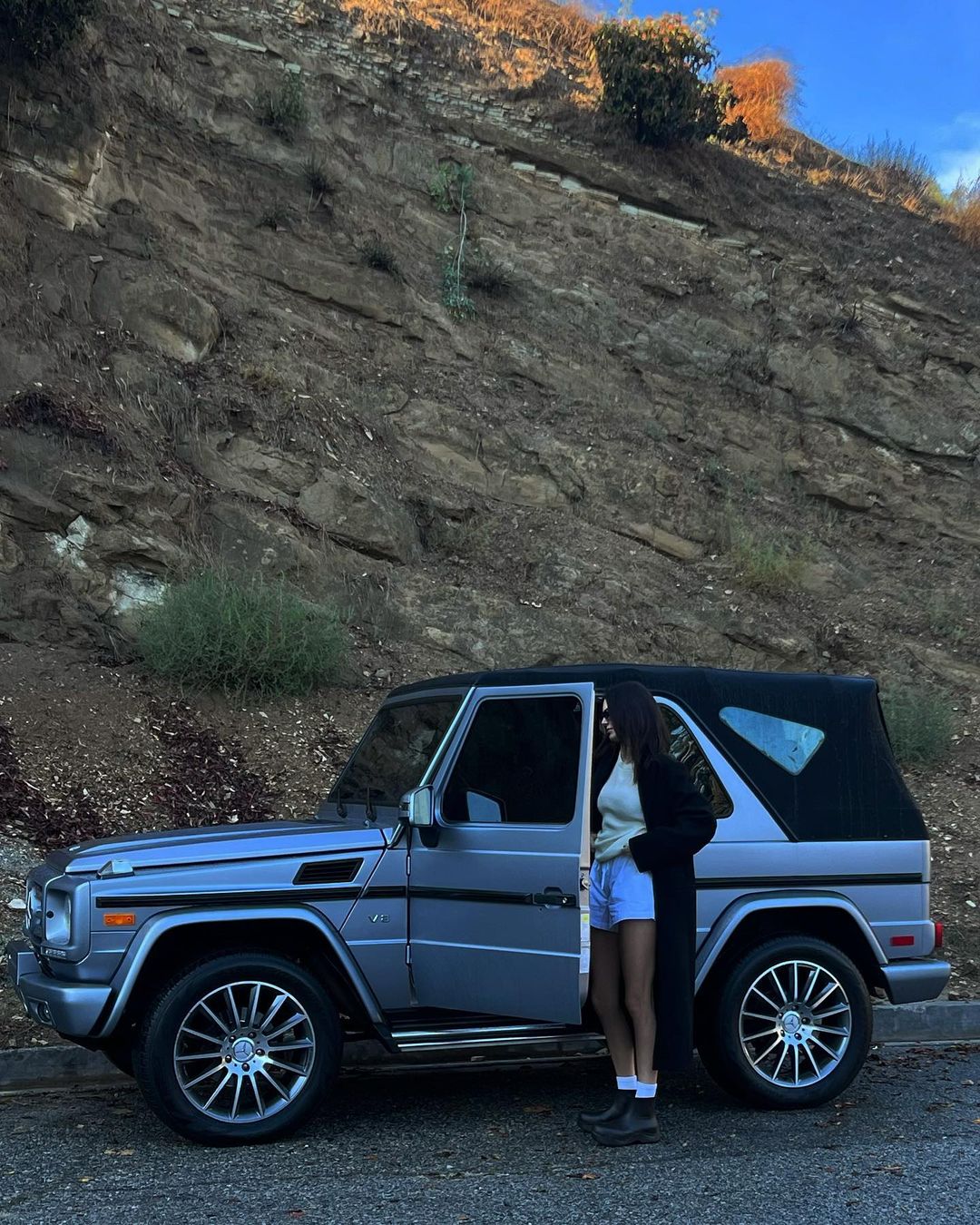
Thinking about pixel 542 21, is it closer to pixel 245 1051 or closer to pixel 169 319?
pixel 169 319

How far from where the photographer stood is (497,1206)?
4.48 meters

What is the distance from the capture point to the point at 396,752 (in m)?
6.25

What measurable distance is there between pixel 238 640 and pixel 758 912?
659 cm

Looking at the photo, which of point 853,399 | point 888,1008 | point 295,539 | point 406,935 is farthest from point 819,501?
point 406,935

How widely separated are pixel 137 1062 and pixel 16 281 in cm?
1075

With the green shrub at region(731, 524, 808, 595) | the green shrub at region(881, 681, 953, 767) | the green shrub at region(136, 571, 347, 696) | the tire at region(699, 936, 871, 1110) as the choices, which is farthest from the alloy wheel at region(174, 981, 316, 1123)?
the green shrub at region(731, 524, 808, 595)

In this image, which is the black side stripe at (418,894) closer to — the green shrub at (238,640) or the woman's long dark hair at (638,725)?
the woman's long dark hair at (638,725)

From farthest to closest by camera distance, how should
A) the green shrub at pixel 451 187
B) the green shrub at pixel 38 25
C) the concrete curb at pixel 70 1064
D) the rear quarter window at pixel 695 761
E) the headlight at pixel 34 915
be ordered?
the green shrub at pixel 451 187, the green shrub at pixel 38 25, the concrete curb at pixel 70 1064, the rear quarter window at pixel 695 761, the headlight at pixel 34 915

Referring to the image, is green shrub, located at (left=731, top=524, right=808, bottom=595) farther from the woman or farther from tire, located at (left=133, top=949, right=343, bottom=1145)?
tire, located at (left=133, top=949, right=343, bottom=1145)

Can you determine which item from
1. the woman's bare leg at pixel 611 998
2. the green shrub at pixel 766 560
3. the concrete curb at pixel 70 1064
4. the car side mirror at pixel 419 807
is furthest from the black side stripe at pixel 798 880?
the green shrub at pixel 766 560

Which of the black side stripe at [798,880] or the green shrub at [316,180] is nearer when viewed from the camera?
the black side stripe at [798,880]

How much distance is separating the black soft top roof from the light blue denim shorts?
2.73 feet

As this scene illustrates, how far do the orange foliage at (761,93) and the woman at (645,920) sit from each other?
1889cm

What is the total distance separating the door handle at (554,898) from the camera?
17.3 feet
